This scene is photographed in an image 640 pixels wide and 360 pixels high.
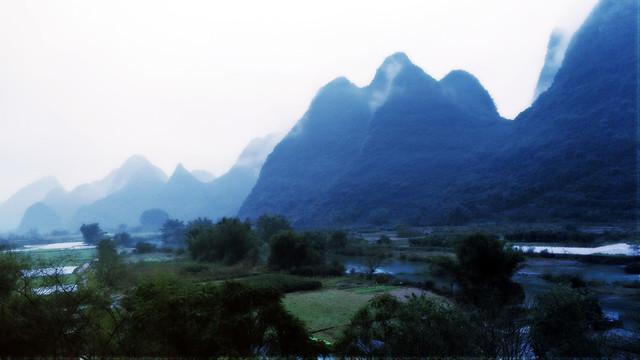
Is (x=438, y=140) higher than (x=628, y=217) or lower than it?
higher

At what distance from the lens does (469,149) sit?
95.9m

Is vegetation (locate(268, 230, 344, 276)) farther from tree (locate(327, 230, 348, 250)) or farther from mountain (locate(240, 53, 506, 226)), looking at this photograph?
mountain (locate(240, 53, 506, 226))

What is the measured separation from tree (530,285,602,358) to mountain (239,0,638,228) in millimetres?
49330

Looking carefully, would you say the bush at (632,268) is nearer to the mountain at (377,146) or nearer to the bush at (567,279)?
the bush at (567,279)

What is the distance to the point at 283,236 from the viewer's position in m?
32.0

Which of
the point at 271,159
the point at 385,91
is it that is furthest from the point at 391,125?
the point at 271,159

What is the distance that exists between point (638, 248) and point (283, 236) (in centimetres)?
2870

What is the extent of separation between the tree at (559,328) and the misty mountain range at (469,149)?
49.2 m

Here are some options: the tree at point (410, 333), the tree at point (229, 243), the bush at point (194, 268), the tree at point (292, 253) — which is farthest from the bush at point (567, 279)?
the bush at point (194, 268)

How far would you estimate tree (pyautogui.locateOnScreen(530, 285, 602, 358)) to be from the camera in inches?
299

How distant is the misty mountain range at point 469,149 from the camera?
58969 mm

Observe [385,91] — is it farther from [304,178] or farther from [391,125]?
[304,178]

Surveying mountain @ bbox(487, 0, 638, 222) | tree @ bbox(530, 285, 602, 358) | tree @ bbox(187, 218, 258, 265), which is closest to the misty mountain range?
mountain @ bbox(487, 0, 638, 222)

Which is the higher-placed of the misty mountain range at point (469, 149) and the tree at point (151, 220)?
the misty mountain range at point (469, 149)
